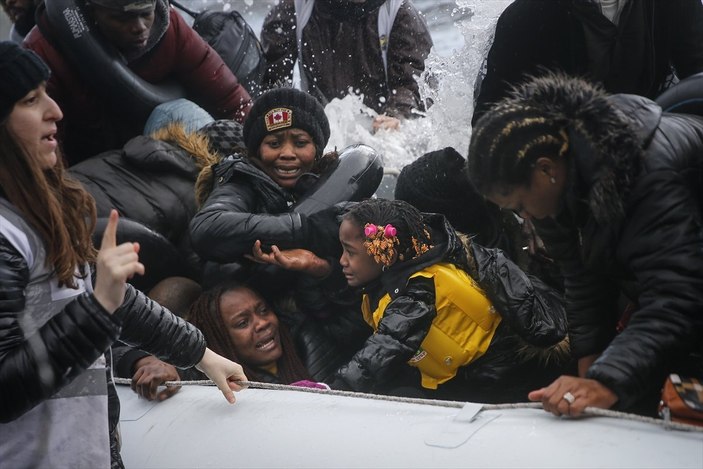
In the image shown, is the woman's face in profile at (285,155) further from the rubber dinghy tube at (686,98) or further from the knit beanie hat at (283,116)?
the rubber dinghy tube at (686,98)

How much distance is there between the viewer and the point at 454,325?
264 cm

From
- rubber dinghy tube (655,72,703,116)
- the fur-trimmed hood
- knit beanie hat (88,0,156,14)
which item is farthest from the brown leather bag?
knit beanie hat (88,0,156,14)

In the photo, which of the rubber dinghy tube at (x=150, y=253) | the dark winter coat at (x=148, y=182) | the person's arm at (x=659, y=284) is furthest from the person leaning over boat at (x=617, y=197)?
the dark winter coat at (x=148, y=182)

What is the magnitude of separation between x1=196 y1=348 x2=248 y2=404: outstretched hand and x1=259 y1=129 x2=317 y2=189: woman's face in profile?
896 millimetres

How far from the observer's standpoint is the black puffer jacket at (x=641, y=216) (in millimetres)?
1784

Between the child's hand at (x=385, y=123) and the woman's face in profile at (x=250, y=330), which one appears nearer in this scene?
the woman's face in profile at (x=250, y=330)

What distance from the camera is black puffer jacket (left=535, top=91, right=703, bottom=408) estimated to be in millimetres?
1784

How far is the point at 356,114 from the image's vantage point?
4082 millimetres

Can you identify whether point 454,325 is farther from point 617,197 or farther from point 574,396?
point 617,197

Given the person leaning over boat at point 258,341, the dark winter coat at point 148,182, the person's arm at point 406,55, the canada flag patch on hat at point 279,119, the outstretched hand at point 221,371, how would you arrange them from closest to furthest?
the outstretched hand at point 221,371 < the person leaning over boat at point 258,341 < the canada flag patch on hat at point 279,119 < the dark winter coat at point 148,182 < the person's arm at point 406,55

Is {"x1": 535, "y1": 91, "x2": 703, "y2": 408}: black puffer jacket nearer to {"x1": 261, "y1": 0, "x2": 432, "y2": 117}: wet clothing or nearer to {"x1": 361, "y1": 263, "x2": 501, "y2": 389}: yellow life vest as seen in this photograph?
{"x1": 361, "y1": 263, "x2": 501, "y2": 389}: yellow life vest

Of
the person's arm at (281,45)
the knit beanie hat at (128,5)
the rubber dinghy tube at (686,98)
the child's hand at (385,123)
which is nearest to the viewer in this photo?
the rubber dinghy tube at (686,98)

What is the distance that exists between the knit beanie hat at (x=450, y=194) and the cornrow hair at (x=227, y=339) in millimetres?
575

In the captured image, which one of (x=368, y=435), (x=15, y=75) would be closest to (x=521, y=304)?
(x=368, y=435)
